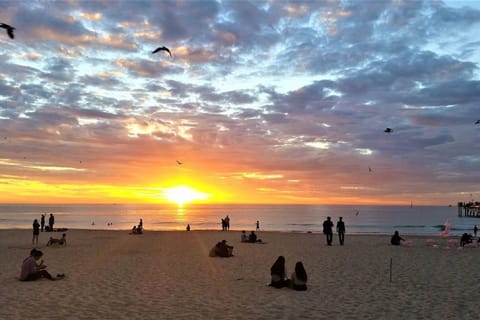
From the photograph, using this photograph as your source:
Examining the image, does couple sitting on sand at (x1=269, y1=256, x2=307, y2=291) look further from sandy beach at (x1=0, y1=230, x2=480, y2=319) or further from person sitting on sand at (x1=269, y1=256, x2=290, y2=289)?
sandy beach at (x1=0, y1=230, x2=480, y2=319)

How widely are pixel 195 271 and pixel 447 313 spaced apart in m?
8.72

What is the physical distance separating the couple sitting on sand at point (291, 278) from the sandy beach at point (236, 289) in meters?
0.23

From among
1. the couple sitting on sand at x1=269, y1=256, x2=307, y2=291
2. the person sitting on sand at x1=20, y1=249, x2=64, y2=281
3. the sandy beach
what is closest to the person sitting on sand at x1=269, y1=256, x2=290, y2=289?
the couple sitting on sand at x1=269, y1=256, x2=307, y2=291

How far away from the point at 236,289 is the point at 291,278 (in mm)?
1600

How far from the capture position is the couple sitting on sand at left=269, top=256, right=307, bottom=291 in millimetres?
11953

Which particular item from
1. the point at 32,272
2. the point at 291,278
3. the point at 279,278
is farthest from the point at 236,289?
the point at 32,272

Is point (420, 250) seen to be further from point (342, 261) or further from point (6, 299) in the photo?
point (6, 299)

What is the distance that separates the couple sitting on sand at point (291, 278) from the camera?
12.0m

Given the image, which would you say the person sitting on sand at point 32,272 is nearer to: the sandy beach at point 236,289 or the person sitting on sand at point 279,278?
the sandy beach at point 236,289

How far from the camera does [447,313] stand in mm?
9391

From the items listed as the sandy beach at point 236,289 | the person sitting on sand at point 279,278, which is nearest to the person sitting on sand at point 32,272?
the sandy beach at point 236,289

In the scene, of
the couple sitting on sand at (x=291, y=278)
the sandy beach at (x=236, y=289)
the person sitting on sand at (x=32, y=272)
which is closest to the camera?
the sandy beach at (x=236, y=289)

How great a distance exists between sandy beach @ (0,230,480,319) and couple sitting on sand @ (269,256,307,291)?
228 millimetres

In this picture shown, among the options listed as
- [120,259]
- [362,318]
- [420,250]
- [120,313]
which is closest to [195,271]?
[120,259]
